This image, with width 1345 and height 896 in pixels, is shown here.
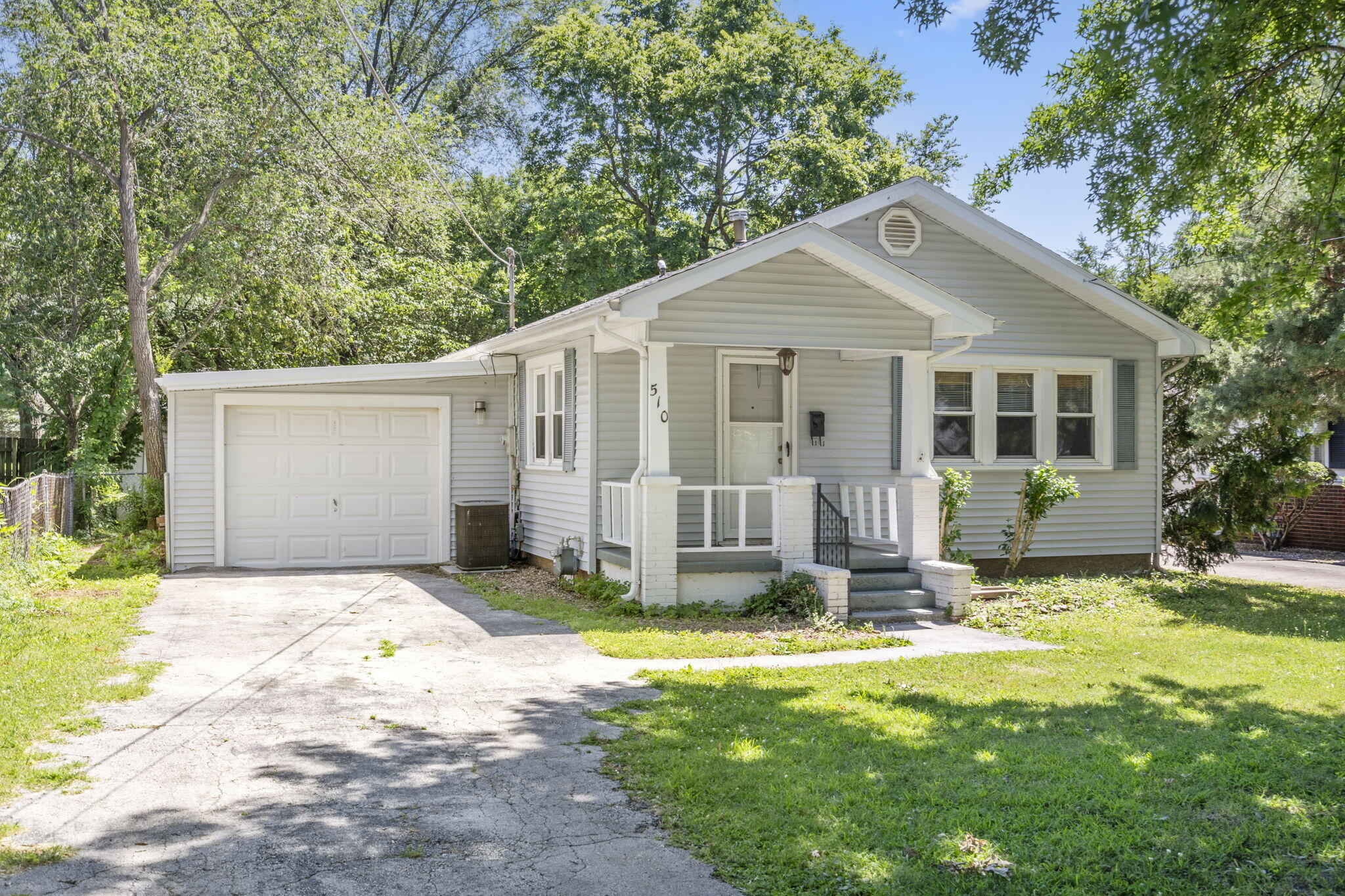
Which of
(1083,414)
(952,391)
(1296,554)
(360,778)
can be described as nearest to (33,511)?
(360,778)

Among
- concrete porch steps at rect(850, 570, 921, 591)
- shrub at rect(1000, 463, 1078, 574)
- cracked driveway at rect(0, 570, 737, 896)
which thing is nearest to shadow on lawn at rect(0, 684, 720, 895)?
cracked driveway at rect(0, 570, 737, 896)

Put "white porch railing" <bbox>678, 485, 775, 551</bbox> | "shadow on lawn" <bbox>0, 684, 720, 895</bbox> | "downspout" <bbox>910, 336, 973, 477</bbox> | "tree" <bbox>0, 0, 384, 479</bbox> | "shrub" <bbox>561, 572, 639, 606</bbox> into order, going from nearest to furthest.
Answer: "shadow on lawn" <bbox>0, 684, 720, 895</bbox> → "white porch railing" <bbox>678, 485, 775, 551</bbox> → "shrub" <bbox>561, 572, 639, 606</bbox> → "downspout" <bbox>910, 336, 973, 477</bbox> → "tree" <bbox>0, 0, 384, 479</bbox>

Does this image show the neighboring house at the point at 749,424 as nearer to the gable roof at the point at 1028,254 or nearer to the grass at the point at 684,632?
the gable roof at the point at 1028,254

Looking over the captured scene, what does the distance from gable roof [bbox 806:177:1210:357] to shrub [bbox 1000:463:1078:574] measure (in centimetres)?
225

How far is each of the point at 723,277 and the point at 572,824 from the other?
6412mm

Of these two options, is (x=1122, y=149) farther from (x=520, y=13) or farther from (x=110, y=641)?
(x=520, y=13)

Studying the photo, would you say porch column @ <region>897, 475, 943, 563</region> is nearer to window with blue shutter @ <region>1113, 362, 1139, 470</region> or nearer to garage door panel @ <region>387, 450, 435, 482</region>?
window with blue shutter @ <region>1113, 362, 1139, 470</region>

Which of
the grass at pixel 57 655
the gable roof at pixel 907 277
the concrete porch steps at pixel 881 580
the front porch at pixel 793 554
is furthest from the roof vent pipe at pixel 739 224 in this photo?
the grass at pixel 57 655

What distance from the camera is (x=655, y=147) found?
23.7 metres

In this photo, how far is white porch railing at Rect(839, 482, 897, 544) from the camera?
11.3 meters

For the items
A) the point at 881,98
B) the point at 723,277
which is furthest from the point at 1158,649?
the point at 881,98

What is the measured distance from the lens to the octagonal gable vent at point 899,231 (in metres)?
12.9

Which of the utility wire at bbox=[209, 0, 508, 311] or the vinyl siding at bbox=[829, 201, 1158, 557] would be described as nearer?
the vinyl siding at bbox=[829, 201, 1158, 557]

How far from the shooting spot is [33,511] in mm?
12875
